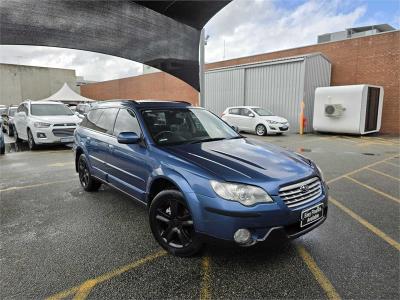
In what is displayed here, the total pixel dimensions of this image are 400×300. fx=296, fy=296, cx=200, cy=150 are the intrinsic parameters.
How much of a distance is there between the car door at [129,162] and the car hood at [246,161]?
1.32 feet

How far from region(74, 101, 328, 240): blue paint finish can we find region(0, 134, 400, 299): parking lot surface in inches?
10.2

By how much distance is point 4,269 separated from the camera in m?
2.88

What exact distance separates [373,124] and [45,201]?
15.2 m

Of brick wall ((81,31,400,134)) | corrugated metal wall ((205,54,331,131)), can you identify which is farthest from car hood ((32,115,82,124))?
brick wall ((81,31,400,134))

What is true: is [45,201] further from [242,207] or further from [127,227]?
[242,207]

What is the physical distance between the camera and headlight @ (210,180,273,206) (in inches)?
102

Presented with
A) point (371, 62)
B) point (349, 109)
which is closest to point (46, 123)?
point (349, 109)

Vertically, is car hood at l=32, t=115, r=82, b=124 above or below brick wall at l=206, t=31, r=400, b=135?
below

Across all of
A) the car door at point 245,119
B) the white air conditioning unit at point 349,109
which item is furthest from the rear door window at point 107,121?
the white air conditioning unit at point 349,109

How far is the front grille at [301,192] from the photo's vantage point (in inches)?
107

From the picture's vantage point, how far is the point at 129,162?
3.80 meters

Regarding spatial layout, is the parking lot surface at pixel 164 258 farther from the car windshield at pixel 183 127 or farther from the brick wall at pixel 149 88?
the brick wall at pixel 149 88

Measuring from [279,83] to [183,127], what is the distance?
14.2 metres

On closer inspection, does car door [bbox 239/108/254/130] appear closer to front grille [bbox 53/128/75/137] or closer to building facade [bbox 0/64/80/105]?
front grille [bbox 53/128/75/137]
